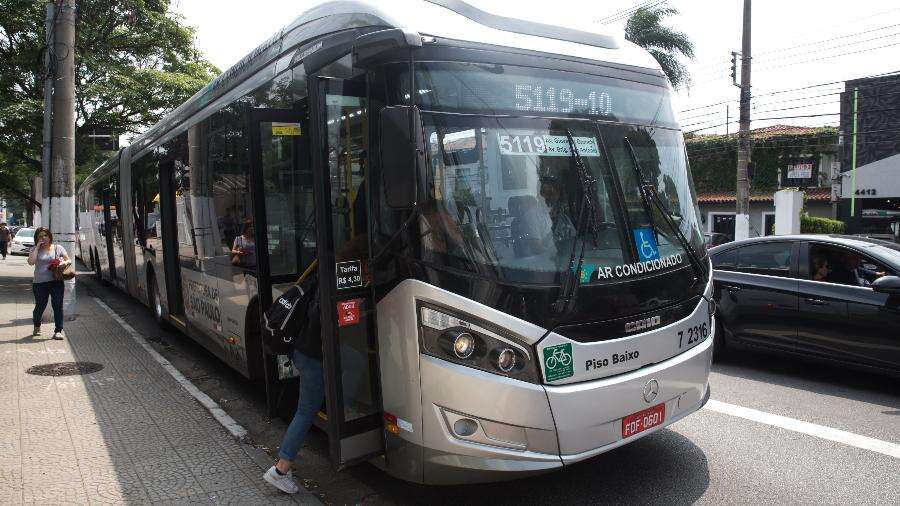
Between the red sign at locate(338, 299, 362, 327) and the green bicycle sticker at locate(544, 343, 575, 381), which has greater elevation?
the red sign at locate(338, 299, 362, 327)

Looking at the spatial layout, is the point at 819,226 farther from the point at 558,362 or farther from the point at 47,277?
the point at 558,362

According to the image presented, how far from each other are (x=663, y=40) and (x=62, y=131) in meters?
Result: 21.5

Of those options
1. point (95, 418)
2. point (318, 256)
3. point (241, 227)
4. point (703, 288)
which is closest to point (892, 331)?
point (703, 288)

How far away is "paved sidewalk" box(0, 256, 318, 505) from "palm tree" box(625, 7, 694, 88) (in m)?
22.6

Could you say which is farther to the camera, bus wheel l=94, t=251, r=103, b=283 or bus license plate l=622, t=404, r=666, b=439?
bus wheel l=94, t=251, r=103, b=283

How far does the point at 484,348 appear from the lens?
11.4 feet

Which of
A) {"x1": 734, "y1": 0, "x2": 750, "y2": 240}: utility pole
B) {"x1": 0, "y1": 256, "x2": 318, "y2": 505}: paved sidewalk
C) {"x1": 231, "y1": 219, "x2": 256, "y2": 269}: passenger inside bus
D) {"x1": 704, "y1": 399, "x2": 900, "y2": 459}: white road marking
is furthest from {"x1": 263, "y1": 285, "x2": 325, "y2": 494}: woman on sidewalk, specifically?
{"x1": 734, "y1": 0, "x2": 750, "y2": 240}: utility pole

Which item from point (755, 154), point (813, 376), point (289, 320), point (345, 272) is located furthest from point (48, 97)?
point (755, 154)

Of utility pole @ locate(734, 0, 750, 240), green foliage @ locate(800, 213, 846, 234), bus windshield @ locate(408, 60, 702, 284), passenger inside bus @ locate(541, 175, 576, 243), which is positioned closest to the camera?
bus windshield @ locate(408, 60, 702, 284)

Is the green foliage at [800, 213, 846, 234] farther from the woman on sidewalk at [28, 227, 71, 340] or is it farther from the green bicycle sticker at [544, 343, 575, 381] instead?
the green bicycle sticker at [544, 343, 575, 381]

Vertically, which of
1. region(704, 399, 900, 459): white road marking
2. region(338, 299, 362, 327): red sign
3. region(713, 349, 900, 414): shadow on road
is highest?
region(338, 299, 362, 327): red sign

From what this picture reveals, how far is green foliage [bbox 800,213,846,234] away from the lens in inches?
994

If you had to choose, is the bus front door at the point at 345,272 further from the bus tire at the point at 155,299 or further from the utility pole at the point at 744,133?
the utility pole at the point at 744,133

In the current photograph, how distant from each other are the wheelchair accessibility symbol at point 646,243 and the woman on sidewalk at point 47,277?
8672 millimetres
